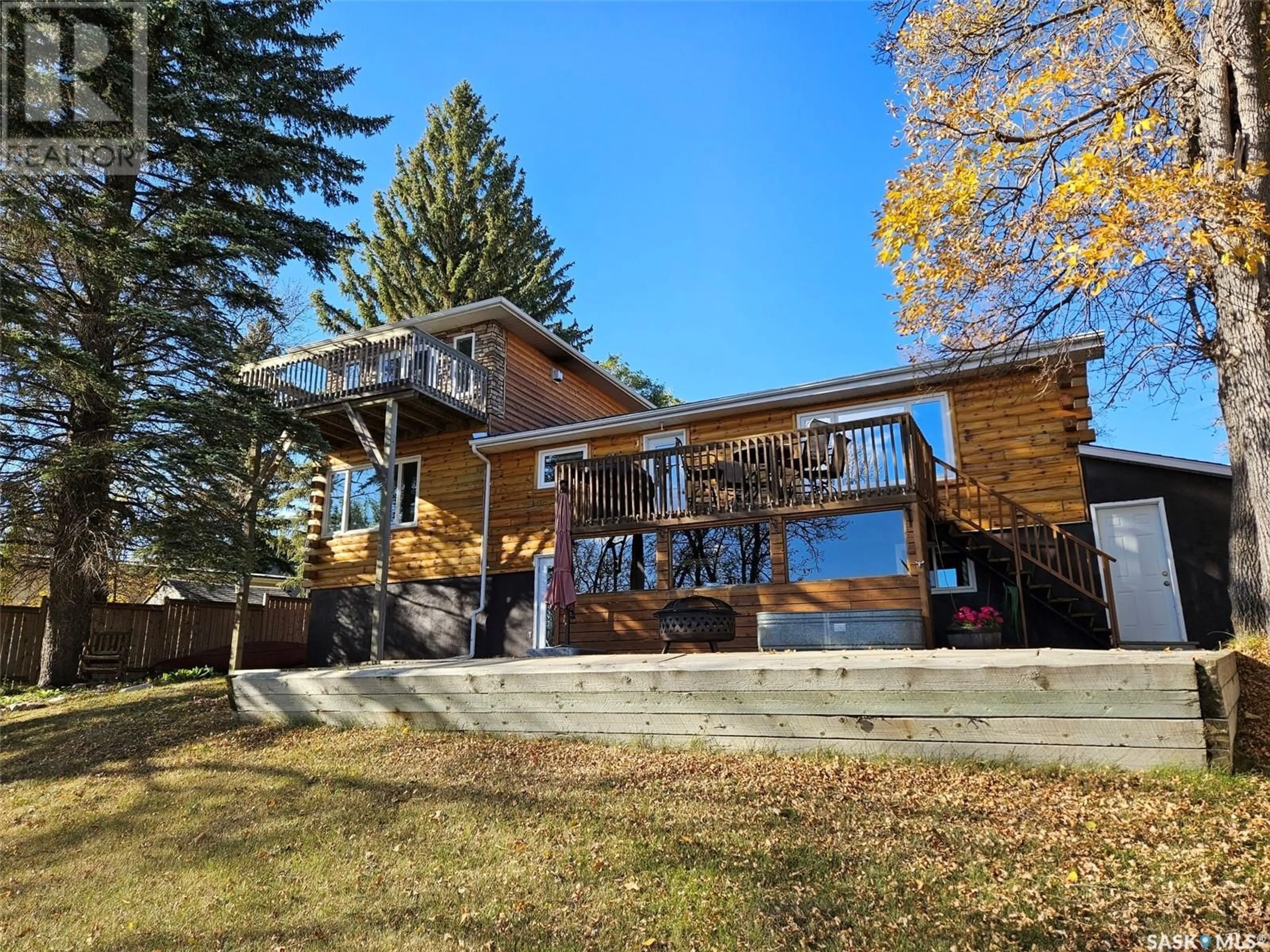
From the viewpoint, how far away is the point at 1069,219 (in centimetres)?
668

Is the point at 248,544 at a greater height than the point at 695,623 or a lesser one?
greater

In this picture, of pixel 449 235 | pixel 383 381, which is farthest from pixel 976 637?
pixel 449 235

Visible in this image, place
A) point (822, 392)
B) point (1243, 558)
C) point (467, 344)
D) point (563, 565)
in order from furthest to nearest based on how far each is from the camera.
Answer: point (467, 344) → point (822, 392) → point (563, 565) → point (1243, 558)

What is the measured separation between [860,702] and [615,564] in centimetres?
674

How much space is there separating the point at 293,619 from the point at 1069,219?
16.6 m

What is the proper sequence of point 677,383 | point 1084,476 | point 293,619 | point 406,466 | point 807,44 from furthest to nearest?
1. point 677,383
2. point 293,619
3. point 406,466
4. point 807,44
5. point 1084,476

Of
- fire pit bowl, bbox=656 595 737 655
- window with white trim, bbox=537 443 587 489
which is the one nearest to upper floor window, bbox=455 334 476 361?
window with white trim, bbox=537 443 587 489

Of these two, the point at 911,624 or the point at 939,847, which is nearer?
the point at 939,847

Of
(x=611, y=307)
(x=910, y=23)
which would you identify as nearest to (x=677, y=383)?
(x=611, y=307)

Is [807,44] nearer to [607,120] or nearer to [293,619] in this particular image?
[607,120]

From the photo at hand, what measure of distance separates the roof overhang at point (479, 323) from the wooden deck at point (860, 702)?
895 cm

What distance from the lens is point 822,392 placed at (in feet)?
36.0

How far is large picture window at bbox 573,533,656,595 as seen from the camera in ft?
36.5

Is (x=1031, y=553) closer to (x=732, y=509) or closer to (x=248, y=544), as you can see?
(x=732, y=509)
